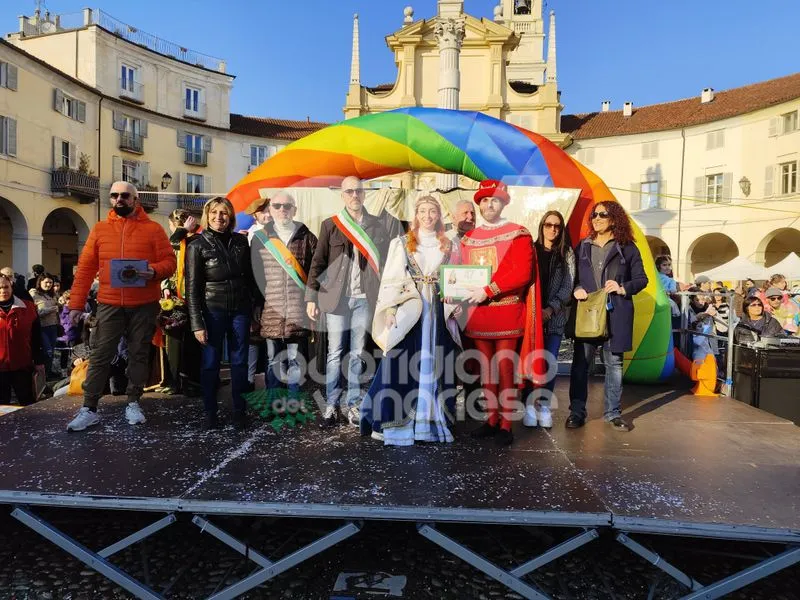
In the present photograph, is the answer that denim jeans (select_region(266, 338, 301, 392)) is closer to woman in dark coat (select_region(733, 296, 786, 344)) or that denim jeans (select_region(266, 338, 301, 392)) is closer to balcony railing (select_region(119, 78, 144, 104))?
woman in dark coat (select_region(733, 296, 786, 344))

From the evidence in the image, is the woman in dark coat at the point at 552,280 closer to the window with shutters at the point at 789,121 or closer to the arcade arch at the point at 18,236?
the arcade arch at the point at 18,236

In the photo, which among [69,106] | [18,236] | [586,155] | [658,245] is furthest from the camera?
[586,155]

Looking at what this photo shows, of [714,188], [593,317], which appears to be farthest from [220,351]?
[714,188]

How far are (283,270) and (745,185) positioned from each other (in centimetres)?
2716

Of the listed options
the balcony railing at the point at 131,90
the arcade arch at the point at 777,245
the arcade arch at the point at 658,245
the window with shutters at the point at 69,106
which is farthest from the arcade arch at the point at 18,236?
the arcade arch at the point at 777,245

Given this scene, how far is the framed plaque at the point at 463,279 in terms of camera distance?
380cm

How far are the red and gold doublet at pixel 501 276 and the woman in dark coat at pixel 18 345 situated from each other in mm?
4346

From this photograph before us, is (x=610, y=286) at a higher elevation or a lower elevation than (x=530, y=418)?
higher

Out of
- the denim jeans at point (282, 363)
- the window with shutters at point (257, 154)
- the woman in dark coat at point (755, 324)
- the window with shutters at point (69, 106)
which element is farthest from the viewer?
the window with shutters at point (257, 154)

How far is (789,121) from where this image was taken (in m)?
24.1

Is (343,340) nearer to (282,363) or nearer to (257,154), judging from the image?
(282,363)

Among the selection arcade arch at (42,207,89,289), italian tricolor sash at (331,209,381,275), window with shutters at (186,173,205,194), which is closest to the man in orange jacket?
italian tricolor sash at (331,209,381,275)

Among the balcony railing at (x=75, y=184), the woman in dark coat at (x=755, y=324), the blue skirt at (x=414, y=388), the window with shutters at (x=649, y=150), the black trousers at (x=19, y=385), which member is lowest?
the black trousers at (x=19, y=385)

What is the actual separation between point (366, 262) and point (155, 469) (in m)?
1.95
